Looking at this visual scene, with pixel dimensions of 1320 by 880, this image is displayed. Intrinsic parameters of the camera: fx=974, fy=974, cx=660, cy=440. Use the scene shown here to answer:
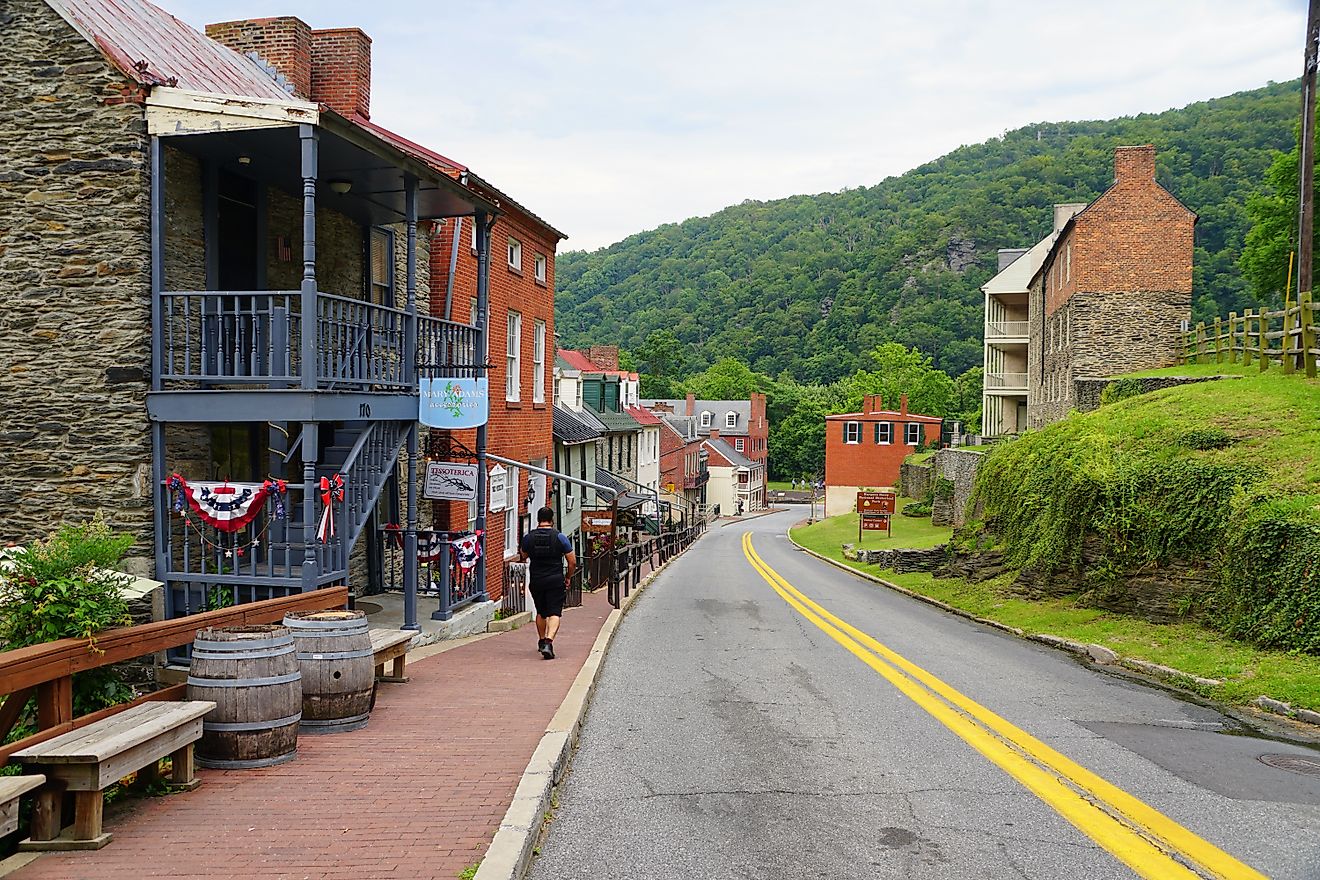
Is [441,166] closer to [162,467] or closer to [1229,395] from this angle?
[162,467]

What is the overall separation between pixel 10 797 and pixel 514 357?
17.0m

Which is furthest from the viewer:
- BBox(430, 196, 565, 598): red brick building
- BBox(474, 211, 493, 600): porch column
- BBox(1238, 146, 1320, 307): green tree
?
BBox(1238, 146, 1320, 307): green tree

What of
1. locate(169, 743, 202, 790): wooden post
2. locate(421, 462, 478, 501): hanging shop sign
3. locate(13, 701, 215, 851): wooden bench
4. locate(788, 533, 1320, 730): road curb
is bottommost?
locate(788, 533, 1320, 730): road curb

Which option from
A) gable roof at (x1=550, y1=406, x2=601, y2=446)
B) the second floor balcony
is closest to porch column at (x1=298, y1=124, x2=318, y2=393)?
the second floor balcony

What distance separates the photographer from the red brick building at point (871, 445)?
66.8m

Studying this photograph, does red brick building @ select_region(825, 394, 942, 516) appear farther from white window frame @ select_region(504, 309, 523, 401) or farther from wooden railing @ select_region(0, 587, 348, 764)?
wooden railing @ select_region(0, 587, 348, 764)

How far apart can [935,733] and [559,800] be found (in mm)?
3568

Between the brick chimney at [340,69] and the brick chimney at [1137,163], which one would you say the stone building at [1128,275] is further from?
the brick chimney at [340,69]

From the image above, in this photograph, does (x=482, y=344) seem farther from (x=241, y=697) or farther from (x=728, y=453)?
(x=728, y=453)

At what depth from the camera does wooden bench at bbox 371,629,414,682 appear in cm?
912

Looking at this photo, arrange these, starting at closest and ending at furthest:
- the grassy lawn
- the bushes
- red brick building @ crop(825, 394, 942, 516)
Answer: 1. the bushes
2. the grassy lawn
3. red brick building @ crop(825, 394, 942, 516)

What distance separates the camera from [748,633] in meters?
15.8

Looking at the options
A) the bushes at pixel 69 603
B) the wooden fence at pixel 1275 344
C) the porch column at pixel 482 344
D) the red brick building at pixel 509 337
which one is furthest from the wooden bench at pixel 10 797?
the wooden fence at pixel 1275 344

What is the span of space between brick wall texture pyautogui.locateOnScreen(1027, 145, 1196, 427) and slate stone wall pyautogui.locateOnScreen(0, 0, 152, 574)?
32909 mm
